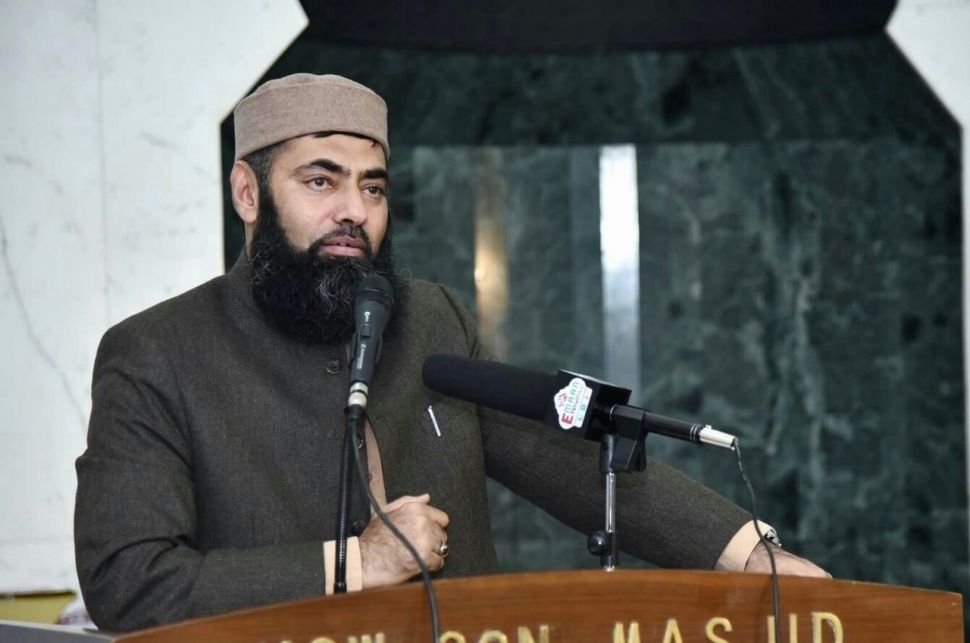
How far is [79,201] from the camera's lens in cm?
398

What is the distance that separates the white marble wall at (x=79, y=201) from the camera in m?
3.95

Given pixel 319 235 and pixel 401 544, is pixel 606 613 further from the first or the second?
pixel 319 235

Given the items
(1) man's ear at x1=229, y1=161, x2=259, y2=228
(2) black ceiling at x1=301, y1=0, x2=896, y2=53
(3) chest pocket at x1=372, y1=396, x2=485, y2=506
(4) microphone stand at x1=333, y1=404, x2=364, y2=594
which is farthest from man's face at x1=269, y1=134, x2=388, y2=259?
(2) black ceiling at x1=301, y1=0, x2=896, y2=53

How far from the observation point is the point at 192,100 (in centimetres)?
406

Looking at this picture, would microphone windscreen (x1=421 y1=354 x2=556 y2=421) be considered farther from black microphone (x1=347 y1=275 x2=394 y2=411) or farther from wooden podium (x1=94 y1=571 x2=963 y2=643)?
wooden podium (x1=94 y1=571 x2=963 y2=643)

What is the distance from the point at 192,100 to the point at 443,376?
7.71ft

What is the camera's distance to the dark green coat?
2000mm

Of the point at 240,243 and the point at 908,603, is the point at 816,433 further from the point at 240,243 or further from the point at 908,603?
the point at 908,603

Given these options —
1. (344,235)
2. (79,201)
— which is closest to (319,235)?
(344,235)

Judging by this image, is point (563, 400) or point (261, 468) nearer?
point (563, 400)

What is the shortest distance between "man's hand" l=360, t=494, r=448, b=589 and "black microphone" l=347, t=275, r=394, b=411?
0.21 m

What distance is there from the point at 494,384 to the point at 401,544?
0.29 m

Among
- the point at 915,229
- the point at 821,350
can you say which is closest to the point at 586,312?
the point at 821,350

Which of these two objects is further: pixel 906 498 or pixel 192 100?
pixel 906 498
